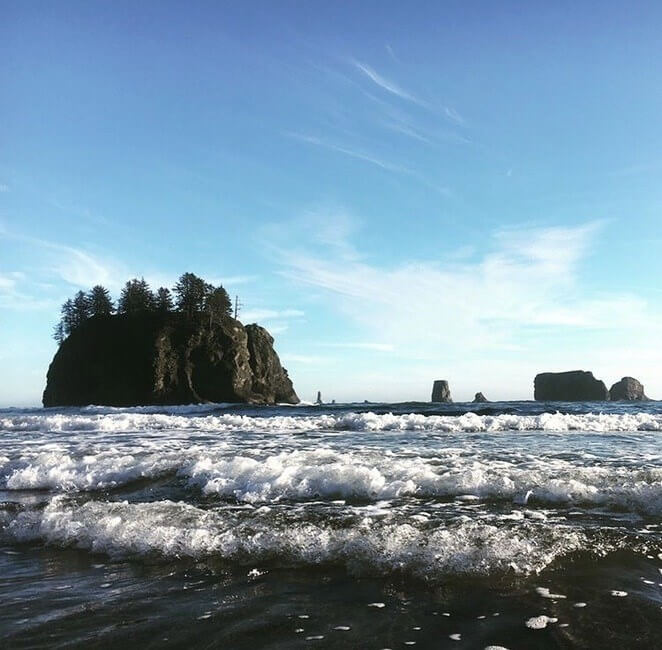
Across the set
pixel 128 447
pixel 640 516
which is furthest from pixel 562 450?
pixel 128 447

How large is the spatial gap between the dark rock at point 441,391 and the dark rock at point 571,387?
18938 millimetres

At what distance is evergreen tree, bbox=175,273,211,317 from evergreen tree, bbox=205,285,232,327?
1.18m

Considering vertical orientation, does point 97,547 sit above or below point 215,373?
below

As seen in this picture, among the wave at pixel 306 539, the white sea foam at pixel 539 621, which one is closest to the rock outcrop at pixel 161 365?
the wave at pixel 306 539

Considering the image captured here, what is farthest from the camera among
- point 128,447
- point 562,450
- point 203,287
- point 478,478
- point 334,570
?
point 203,287

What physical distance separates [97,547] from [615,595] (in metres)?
5.57

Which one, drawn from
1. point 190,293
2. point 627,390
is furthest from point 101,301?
point 627,390

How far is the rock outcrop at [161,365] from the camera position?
74.5 meters

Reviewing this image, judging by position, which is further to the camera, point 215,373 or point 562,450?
point 215,373

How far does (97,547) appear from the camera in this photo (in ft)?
20.1

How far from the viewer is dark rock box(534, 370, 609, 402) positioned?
10281cm

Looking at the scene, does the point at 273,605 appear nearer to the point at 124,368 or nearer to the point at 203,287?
the point at 124,368

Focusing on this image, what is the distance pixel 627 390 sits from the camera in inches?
4254

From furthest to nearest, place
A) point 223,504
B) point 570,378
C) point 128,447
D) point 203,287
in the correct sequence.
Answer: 1. point 570,378
2. point 203,287
3. point 128,447
4. point 223,504
